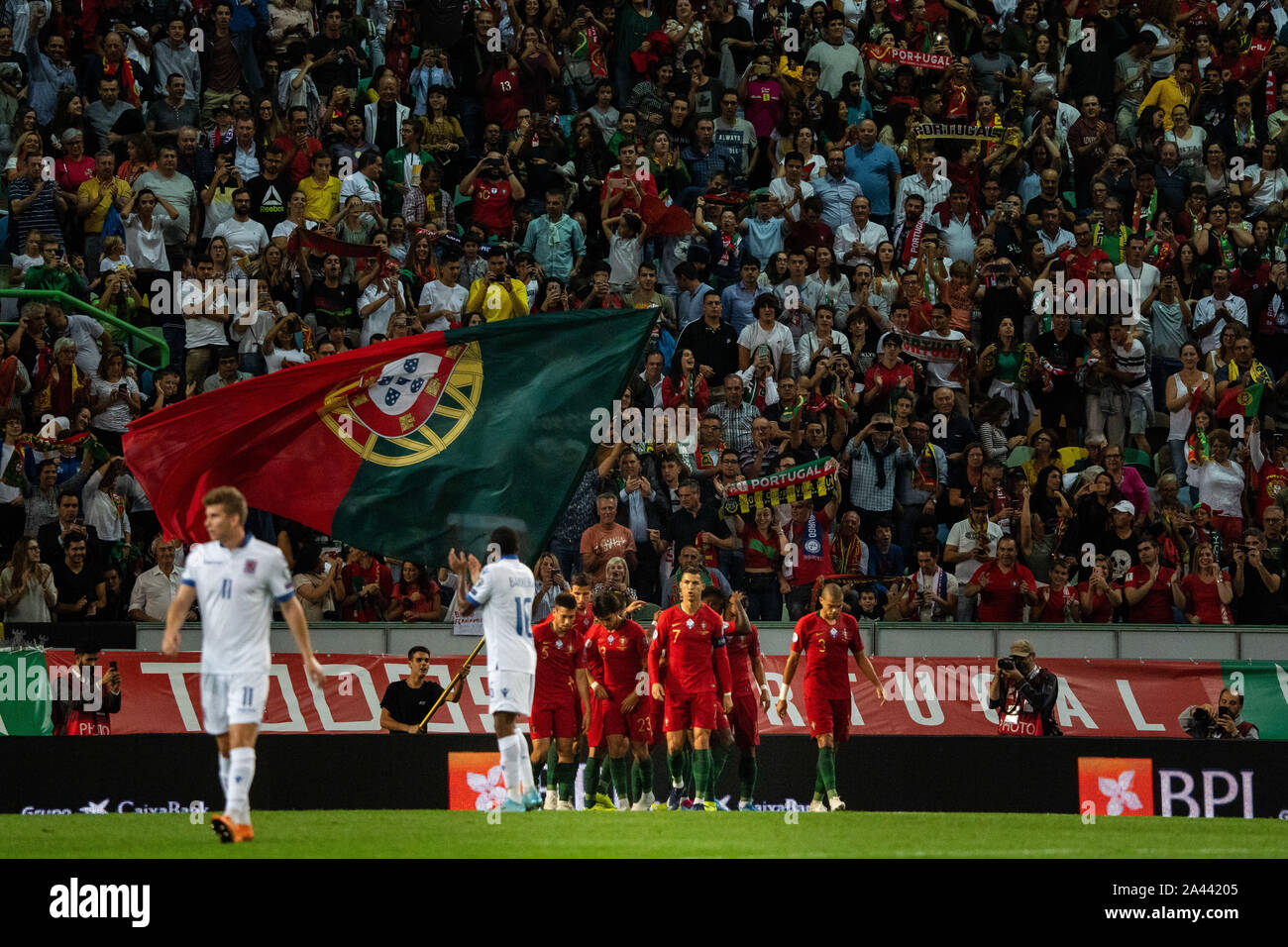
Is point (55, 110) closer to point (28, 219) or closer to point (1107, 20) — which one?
point (28, 219)

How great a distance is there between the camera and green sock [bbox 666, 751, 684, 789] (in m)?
17.8

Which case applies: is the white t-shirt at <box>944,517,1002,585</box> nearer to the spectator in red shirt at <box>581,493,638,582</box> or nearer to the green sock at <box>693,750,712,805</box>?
the spectator in red shirt at <box>581,493,638,582</box>

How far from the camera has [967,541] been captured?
21062mm

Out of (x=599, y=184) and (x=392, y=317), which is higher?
(x=599, y=184)

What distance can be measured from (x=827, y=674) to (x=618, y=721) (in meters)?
2.06

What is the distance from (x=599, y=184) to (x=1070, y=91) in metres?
7.58

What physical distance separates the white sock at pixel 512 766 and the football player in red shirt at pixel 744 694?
4.16m

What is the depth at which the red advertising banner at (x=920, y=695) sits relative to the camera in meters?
19.4

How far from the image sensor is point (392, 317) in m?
22.0

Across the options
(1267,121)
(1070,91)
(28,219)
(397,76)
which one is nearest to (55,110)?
(28,219)

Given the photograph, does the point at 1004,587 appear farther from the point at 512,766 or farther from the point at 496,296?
the point at 512,766
